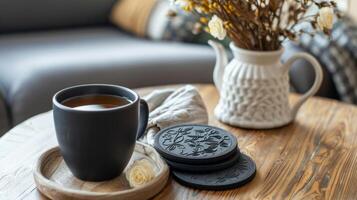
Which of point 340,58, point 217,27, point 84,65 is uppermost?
point 217,27

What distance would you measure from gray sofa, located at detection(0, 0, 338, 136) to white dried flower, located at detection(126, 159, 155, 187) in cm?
103

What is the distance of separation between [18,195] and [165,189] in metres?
0.25

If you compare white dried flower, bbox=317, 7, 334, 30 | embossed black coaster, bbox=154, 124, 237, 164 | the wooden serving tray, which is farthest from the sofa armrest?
the wooden serving tray

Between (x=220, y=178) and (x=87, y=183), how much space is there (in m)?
0.24

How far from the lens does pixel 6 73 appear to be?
192cm

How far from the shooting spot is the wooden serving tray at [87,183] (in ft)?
2.79

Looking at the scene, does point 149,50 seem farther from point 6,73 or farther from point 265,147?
point 265,147

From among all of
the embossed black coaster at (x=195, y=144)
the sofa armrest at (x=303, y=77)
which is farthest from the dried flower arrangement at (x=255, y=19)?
the sofa armrest at (x=303, y=77)

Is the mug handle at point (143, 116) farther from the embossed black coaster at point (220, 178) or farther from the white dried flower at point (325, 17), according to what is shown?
the white dried flower at point (325, 17)

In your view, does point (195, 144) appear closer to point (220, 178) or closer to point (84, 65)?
point (220, 178)

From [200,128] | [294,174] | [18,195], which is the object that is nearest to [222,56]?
[200,128]

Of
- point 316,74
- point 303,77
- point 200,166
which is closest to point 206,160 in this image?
point 200,166

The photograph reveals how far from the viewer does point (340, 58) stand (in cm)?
198

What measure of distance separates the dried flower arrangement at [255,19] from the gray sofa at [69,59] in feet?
2.58
